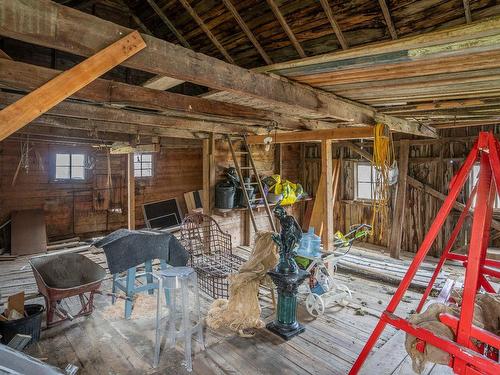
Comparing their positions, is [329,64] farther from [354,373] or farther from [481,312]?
[354,373]

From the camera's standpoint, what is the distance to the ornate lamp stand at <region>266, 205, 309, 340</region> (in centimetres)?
345

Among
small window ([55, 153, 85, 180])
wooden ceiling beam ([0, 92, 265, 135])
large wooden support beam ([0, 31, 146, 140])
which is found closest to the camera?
large wooden support beam ([0, 31, 146, 140])

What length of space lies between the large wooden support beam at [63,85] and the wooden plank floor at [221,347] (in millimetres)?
2470

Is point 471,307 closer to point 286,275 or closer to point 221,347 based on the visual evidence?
point 286,275

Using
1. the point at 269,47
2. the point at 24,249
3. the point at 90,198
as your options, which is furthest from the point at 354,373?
the point at 90,198

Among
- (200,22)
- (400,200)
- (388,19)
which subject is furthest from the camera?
(400,200)

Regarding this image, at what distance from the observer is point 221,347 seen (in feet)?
10.6

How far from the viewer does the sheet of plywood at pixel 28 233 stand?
6.46 m

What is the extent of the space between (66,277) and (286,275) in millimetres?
2810

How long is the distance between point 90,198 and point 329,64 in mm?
7419

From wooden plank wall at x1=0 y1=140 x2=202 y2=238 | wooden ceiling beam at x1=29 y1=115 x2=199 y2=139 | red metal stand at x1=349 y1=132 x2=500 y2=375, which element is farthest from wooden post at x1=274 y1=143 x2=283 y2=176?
red metal stand at x1=349 y1=132 x2=500 y2=375

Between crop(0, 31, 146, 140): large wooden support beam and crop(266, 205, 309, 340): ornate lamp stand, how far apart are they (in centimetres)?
230

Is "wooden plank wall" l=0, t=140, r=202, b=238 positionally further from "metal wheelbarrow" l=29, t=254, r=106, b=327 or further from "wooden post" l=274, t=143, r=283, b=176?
"metal wheelbarrow" l=29, t=254, r=106, b=327

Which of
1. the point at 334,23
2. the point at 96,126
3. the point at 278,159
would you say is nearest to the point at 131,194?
the point at 96,126
